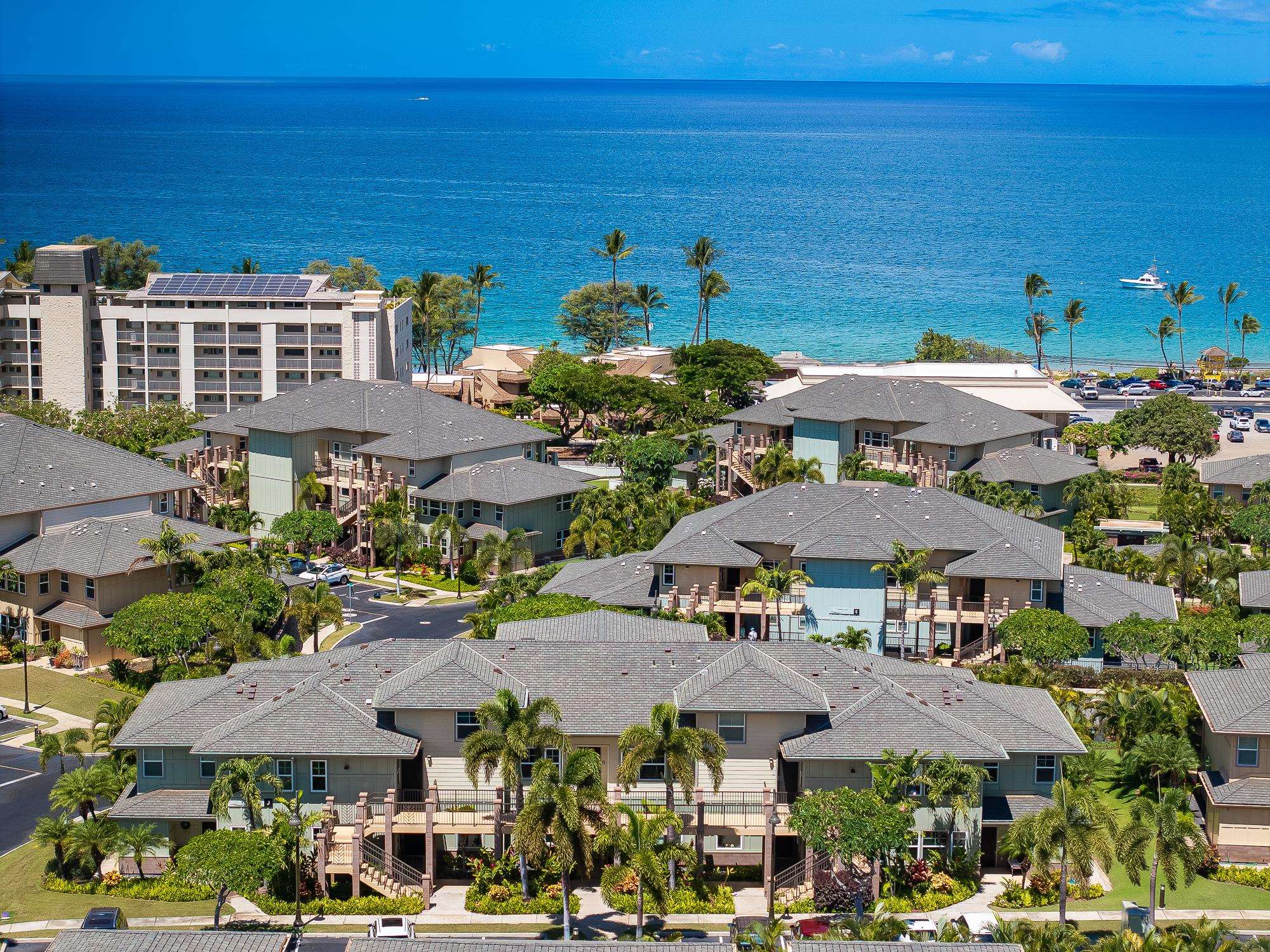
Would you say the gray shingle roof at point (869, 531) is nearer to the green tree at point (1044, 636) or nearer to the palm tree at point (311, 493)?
the green tree at point (1044, 636)

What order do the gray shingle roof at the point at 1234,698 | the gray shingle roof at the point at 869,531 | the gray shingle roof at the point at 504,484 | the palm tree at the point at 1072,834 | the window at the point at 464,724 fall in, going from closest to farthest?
the palm tree at the point at 1072,834 → the window at the point at 464,724 → the gray shingle roof at the point at 1234,698 → the gray shingle roof at the point at 869,531 → the gray shingle roof at the point at 504,484

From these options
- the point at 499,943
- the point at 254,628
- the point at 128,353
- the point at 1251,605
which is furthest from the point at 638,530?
the point at 128,353

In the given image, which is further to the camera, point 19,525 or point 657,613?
point 19,525

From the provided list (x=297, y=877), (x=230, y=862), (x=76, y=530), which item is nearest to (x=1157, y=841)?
(x=297, y=877)

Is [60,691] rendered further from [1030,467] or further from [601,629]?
[1030,467]

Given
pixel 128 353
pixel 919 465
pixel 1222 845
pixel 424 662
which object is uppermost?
pixel 128 353

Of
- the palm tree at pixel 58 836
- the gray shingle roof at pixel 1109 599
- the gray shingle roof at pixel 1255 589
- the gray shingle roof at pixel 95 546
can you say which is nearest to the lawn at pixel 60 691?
the gray shingle roof at pixel 95 546

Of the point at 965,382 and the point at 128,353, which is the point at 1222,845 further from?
the point at 128,353
